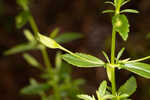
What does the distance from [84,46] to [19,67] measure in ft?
2.09

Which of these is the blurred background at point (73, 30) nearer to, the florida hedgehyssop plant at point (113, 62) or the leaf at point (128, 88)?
the leaf at point (128, 88)

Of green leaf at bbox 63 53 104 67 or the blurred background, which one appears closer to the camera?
green leaf at bbox 63 53 104 67

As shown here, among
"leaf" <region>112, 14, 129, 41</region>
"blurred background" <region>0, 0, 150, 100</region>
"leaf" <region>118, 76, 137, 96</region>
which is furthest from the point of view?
"blurred background" <region>0, 0, 150, 100</region>

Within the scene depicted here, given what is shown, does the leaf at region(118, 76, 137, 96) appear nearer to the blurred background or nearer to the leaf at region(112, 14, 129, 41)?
the leaf at region(112, 14, 129, 41)

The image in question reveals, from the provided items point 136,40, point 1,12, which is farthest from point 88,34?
point 1,12

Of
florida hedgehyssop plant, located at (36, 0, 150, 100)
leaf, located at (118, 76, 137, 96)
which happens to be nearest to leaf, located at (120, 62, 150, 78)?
florida hedgehyssop plant, located at (36, 0, 150, 100)

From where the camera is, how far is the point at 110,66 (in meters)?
0.68

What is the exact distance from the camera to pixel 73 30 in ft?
9.25

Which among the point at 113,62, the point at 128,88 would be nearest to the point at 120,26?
the point at 113,62

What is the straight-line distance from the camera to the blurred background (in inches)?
93.6

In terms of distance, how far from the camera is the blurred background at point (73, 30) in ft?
7.80

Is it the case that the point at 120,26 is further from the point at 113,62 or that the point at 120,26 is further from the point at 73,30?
the point at 73,30

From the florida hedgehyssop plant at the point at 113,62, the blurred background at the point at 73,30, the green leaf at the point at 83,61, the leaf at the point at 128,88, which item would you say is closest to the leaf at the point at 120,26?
the florida hedgehyssop plant at the point at 113,62

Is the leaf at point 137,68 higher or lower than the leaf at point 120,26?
lower
